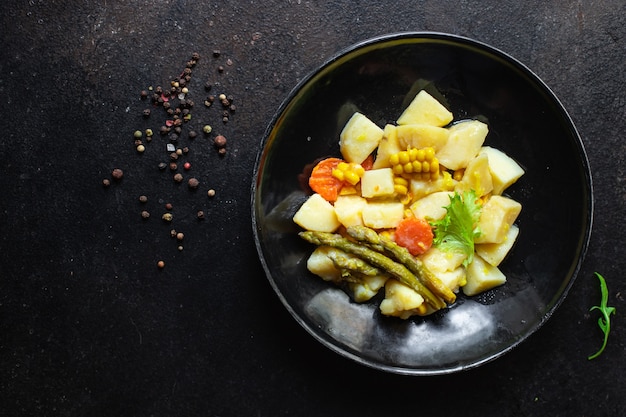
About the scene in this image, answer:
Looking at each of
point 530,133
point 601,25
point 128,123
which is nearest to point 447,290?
point 530,133

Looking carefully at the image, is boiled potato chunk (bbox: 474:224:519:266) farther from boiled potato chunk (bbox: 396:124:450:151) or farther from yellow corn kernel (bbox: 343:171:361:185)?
yellow corn kernel (bbox: 343:171:361:185)

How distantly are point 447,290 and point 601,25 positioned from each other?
72.5 inches

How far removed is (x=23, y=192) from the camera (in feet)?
12.1

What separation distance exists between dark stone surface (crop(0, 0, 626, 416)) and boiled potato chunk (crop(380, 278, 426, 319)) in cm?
49

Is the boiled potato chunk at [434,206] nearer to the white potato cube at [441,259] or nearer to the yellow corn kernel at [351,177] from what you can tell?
the white potato cube at [441,259]

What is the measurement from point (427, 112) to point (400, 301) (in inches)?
41.2

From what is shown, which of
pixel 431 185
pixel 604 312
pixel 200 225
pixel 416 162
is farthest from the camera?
pixel 200 225

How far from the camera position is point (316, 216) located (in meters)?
3.40

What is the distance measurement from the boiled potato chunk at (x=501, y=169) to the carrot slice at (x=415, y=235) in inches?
18.4

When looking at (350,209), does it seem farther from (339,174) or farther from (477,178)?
(477,178)

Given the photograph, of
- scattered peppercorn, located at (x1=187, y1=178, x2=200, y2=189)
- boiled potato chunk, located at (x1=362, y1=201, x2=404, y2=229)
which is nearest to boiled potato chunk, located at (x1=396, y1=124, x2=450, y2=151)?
boiled potato chunk, located at (x1=362, y1=201, x2=404, y2=229)

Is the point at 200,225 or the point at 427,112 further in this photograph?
the point at 200,225

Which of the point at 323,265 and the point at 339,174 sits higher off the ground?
the point at 339,174

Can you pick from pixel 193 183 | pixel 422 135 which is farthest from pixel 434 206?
pixel 193 183
